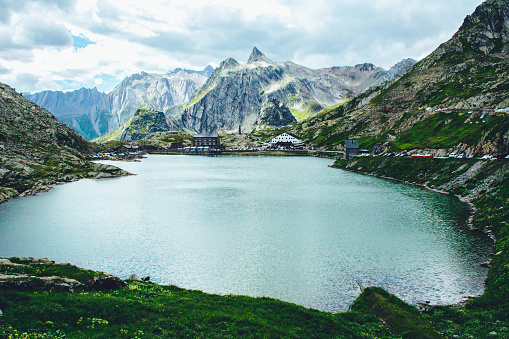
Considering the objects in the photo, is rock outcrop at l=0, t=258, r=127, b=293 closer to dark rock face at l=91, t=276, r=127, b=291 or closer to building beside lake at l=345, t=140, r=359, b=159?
dark rock face at l=91, t=276, r=127, b=291

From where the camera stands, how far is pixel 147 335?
66.6 ft

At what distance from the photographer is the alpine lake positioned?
38000 millimetres

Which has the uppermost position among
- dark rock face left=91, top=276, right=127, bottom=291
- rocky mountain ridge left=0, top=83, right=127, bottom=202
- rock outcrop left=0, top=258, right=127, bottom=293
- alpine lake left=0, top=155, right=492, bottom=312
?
rocky mountain ridge left=0, top=83, right=127, bottom=202

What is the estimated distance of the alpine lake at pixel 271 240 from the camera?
38.0 m

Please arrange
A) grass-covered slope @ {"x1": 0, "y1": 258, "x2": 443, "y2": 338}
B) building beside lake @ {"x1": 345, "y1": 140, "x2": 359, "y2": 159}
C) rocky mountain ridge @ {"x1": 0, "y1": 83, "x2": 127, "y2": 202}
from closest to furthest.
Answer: grass-covered slope @ {"x1": 0, "y1": 258, "x2": 443, "y2": 338} < rocky mountain ridge @ {"x1": 0, "y1": 83, "x2": 127, "y2": 202} < building beside lake @ {"x1": 345, "y1": 140, "x2": 359, "y2": 159}

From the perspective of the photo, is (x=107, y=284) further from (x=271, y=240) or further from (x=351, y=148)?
(x=351, y=148)

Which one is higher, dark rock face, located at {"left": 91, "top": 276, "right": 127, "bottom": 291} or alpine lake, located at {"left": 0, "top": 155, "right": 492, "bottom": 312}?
dark rock face, located at {"left": 91, "top": 276, "right": 127, "bottom": 291}

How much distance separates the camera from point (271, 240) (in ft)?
178

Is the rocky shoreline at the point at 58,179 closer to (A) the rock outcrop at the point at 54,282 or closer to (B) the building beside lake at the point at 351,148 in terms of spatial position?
(A) the rock outcrop at the point at 54,282

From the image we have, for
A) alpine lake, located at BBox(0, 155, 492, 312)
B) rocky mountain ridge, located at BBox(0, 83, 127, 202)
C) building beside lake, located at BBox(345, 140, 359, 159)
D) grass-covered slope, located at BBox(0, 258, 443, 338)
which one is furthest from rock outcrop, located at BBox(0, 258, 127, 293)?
building beside lake, located at BBox(345, 140, 359, 159)

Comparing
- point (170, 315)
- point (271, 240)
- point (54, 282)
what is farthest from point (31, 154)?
point (170, 315)

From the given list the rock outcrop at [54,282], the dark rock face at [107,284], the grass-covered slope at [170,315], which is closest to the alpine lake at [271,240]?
the grass-covered slope at [170,315]

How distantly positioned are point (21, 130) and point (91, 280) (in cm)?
15322

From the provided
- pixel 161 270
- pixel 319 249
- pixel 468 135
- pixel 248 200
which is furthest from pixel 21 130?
pixel 468 135
